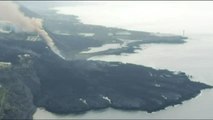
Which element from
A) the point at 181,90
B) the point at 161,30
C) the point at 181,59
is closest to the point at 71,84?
the point at 181,90

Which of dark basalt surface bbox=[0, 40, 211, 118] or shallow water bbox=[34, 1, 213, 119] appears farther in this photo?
dark basalt surface bbox=[0, 40, 211, 118]

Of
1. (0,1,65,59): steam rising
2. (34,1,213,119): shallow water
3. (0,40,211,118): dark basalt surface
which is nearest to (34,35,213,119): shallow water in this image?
(34,1,213,119): shallow water

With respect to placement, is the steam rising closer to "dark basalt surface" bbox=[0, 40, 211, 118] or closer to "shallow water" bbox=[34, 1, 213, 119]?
"shallow water" bbox=[34, 1, 213, 119]

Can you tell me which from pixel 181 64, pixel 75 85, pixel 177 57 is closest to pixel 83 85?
pixel 75 85

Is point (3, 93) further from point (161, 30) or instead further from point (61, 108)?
point (161, 30)

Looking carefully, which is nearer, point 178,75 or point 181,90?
point 181,90

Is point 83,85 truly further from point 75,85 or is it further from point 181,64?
point 181,64

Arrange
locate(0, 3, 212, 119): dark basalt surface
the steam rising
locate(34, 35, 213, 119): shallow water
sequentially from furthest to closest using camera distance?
1. the steam rising
2. locate(34, 35, 213, 119): shallow water
3. locate(0, 3, 212, 119): dark basalt surface

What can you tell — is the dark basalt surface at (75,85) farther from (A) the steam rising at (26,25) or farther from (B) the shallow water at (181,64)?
(A) the steam rising at (26,25)
